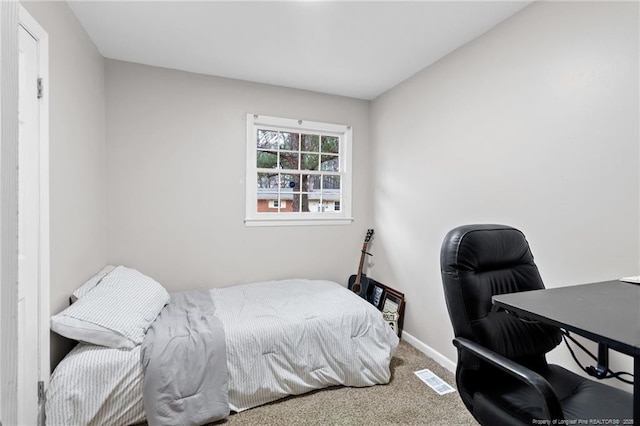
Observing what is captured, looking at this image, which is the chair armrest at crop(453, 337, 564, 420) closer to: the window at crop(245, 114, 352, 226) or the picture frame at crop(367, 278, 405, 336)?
the picture frame at crop(367, 278, 405, 336)

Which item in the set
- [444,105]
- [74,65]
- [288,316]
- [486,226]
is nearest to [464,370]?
[486,226]

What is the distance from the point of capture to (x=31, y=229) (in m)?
1.51

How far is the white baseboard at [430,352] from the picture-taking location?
7.99ft

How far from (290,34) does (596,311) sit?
2.30 metres

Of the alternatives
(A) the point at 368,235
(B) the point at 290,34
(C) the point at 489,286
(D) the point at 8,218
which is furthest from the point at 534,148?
(D) the point at 8,218

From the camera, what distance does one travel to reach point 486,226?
142 cm

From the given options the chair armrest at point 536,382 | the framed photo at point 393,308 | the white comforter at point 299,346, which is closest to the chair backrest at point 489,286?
the chair armrest at point 536,382

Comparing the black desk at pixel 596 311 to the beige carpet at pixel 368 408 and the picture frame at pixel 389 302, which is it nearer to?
the beige carpet at pixel 368 408

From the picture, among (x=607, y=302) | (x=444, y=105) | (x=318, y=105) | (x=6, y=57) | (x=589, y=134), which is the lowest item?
(x=607, y=302)

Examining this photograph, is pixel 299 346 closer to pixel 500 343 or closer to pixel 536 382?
pixel 500 343

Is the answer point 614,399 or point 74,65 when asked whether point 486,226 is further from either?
point 74,65

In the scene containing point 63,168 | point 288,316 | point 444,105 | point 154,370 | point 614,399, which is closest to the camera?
point 614,399

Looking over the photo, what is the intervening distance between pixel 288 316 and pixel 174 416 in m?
0.86

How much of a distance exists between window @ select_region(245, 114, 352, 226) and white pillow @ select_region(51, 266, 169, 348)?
1209 mm
